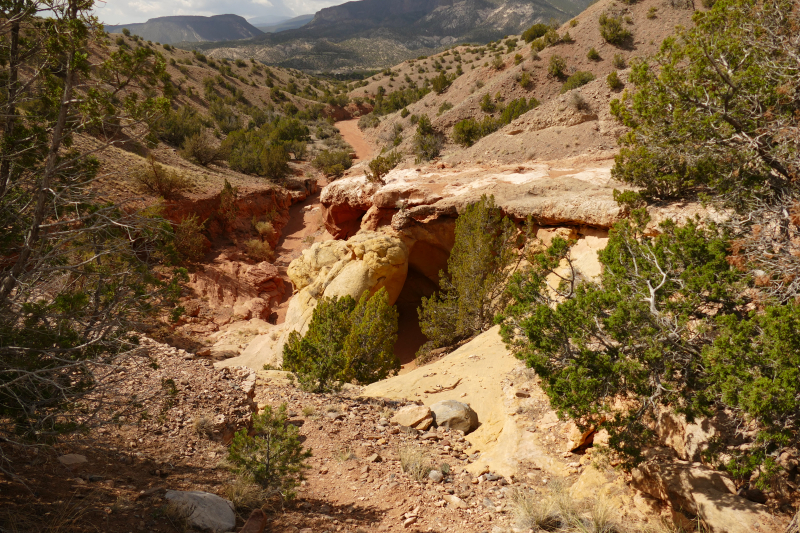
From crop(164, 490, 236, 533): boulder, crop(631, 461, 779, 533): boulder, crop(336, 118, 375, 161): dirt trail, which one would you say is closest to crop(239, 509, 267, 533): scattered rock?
crop(164, 490, 236, 533): boulder

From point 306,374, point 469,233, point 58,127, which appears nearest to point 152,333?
point 306,374

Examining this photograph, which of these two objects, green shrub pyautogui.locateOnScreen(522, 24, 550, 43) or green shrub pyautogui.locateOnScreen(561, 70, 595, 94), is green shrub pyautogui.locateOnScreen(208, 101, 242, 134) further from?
green shrub pyautogui.locateOnScreen(522, 24, 550, 43)

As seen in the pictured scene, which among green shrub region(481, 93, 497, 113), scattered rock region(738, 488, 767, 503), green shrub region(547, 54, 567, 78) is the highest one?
green shrub region(547, 54, 567, 78)

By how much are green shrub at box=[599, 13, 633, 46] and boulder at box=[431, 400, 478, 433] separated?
28.4 m

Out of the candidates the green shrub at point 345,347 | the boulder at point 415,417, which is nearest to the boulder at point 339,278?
the green shrub at point 345,347

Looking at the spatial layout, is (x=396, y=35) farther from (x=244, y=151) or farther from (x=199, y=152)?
(x=199, y=152)

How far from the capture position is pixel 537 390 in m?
6.94

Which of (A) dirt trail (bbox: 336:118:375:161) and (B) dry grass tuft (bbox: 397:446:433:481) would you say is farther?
(A) dirt trail (bbox: 336:118:375:161)

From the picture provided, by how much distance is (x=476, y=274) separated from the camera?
1116 cm

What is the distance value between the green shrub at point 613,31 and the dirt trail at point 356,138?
57.0 ft

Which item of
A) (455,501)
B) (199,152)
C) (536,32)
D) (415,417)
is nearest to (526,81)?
(536,32)

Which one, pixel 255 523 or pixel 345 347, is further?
pixel 345 347

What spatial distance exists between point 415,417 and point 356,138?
34.5 meters

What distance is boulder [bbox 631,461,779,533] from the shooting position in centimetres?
370
